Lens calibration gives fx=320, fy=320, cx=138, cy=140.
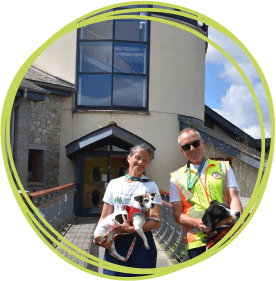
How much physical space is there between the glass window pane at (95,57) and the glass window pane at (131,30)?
562 millimetres

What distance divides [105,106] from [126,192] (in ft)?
29.3

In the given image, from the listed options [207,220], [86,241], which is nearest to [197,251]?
[207,220]

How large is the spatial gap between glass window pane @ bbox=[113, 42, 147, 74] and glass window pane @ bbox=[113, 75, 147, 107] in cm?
29

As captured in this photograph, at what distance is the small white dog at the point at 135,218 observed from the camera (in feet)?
9.13

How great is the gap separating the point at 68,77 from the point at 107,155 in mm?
3228

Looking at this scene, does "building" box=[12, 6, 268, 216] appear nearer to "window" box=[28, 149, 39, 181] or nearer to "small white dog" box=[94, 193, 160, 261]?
"window" box=[28, 149, 39, 181]

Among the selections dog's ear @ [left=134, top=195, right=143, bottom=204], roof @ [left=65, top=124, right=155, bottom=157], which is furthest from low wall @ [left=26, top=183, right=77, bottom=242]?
dog's ear @ [left=134, top=195, right=143, bottom=204]

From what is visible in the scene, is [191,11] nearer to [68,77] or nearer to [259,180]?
[259,180]

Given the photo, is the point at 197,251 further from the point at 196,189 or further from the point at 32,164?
the point at 32,164

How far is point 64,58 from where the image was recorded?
38.9 ft

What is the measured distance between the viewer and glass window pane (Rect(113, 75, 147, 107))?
1148cm

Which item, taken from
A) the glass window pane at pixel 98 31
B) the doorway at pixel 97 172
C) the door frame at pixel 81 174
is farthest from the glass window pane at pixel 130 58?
the door frame at pixel 81 174

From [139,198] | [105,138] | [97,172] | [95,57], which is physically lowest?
[97,172]

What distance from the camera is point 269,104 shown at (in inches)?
136
